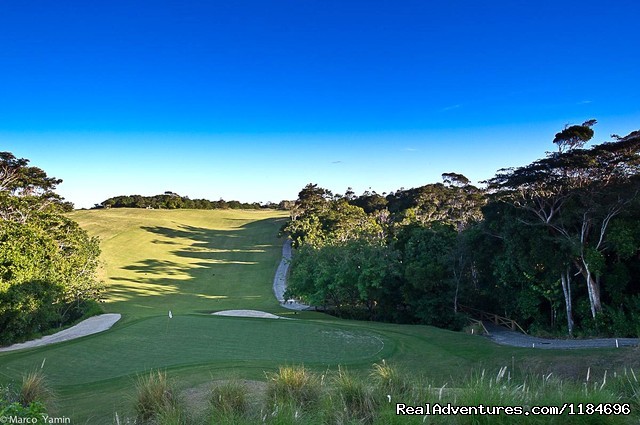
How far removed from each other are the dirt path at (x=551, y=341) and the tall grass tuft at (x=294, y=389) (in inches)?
459

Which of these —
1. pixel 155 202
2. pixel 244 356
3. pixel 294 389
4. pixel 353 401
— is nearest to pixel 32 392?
pixel 294 389

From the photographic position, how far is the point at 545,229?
20.0 meters

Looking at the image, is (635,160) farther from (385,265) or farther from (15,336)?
(15,336)

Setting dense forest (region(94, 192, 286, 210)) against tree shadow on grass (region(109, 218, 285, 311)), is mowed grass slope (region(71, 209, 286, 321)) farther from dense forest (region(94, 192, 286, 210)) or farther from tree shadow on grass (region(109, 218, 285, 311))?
dense forest (region(94, 192, 286, 210))

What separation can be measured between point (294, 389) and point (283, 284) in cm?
4030

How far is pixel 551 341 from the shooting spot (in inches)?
710

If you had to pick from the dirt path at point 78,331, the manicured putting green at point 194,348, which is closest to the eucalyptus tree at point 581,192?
the manicured putting green at point 194,348

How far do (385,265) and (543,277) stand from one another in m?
9.60

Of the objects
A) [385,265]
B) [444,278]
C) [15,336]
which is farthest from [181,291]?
[444,278]

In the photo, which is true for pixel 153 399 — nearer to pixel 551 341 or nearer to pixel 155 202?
pixel 551 341

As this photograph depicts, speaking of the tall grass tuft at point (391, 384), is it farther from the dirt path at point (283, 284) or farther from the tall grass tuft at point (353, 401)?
the dirt path at point (283, 284)

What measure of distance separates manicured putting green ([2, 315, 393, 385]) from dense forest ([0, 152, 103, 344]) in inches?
368

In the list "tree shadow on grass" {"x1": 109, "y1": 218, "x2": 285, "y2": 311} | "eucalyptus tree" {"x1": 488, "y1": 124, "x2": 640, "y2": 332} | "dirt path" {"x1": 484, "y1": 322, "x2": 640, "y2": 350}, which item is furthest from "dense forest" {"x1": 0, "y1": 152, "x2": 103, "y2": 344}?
"eucalyptus tree" {"x1": 488, "y1": 124, "x2": 640, "y2": 332}

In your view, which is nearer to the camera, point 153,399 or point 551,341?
point 153,399
